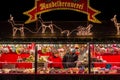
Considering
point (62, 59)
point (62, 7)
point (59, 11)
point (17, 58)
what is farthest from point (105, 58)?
point (59, 11)

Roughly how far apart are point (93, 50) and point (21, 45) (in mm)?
2566

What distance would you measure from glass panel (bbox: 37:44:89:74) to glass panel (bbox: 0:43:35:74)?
0.95 feet

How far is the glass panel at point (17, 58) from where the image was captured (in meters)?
19.1

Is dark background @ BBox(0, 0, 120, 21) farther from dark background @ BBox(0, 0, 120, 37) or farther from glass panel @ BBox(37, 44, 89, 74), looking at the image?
glass panel @ BBox(37, 44, 89, 74)

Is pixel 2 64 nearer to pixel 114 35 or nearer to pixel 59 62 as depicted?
pixel 59 62

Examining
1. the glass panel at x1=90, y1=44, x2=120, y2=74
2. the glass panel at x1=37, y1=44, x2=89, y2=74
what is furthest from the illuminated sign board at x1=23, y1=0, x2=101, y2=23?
the glass panel at x1=37, y1=44, x2=89, y2=74

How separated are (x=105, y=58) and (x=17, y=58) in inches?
123

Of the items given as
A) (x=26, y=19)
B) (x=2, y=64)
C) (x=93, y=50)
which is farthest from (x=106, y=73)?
(x=26, y=19)

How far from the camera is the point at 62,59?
1938 centimetres

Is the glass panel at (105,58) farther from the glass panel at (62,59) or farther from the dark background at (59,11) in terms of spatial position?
the dark background at (59,11)

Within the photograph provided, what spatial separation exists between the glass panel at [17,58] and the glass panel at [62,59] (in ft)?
0.95

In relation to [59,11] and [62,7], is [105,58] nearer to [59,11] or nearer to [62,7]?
[62,7]

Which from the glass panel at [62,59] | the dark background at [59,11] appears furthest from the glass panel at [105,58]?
the dark background at [59,11]

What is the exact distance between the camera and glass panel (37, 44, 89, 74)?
62.6 ft
